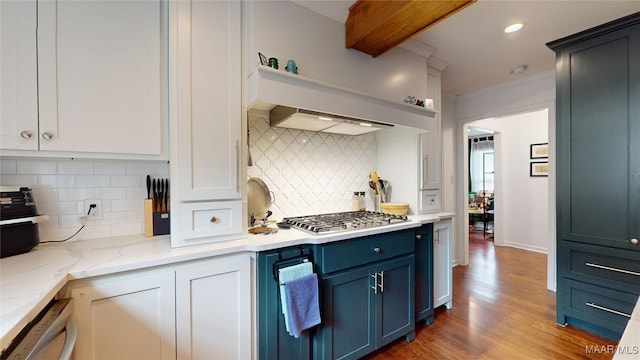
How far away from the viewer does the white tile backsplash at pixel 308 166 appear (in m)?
1.94

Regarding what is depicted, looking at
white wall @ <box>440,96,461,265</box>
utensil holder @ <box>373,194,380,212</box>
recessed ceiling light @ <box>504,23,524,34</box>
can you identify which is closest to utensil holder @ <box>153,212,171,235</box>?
utensil holder @ <box>373,194,380,212</box>

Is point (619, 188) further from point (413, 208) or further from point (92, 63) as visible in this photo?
point (92, 63)

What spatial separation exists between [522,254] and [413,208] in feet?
10.5

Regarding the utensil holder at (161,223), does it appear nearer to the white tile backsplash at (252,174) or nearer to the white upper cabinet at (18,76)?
the white tile backsplash at (252,174)

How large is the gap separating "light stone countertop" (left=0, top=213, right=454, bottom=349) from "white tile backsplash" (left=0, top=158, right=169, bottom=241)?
0.26 feet

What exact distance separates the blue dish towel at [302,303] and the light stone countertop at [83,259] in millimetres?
211

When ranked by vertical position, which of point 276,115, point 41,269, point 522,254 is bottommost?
point 522,254

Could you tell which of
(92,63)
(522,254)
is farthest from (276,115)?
(522,254)

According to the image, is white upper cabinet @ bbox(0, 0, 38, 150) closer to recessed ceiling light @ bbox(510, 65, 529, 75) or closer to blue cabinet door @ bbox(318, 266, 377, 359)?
blue cabinet door @ bbox(318, 266, 377, 359)

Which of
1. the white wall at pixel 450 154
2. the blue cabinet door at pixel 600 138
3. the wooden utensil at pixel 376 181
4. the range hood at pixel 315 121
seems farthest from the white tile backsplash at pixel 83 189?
the white wall at pixel 450 154

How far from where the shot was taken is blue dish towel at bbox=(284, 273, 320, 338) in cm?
136

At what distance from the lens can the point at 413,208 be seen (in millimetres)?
2412

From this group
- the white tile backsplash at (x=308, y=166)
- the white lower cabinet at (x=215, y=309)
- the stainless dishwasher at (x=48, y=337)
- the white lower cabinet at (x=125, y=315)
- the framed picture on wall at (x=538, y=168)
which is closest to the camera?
the stainless dishwasher at (x=48, y=337)

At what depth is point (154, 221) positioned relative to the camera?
1552mm
